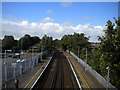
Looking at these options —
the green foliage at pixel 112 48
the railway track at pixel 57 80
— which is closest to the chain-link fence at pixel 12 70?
the railway track at pixel 57 80

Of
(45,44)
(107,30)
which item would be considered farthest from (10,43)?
(107,30)

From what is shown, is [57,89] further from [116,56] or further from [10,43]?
[10,43]

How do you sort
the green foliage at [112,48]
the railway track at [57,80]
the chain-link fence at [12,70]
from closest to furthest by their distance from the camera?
the green foliage at [112,48], the chain-link fence at [12,70], the railway track at [57,80]

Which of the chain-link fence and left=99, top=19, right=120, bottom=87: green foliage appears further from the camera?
the chain-link fence

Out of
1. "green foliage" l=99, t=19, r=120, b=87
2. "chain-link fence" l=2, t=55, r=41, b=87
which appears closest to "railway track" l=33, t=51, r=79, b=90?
"chain-link fence" l=2, t=55, r=41, b=87

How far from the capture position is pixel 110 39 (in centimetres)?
1497

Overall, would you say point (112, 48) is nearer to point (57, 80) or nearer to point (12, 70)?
point (57, 80)

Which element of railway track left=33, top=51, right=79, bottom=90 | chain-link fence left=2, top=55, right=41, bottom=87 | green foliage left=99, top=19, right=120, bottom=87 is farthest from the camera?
railway track left=33, top=51, right=79, bottom=90

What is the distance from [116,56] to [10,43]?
71865 mm

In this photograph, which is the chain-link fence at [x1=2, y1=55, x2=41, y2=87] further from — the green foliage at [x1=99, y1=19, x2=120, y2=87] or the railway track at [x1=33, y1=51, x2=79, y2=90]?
the green foliage at [x1=99, y1=19, x2=120, y2=87]

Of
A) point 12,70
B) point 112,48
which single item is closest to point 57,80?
point 12,70

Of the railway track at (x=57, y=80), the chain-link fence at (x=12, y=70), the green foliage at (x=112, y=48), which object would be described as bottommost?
the railway track at (x=57, y=80)

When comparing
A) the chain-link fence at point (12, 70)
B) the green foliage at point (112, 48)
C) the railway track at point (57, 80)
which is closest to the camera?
the green foliage at point (112, 48)

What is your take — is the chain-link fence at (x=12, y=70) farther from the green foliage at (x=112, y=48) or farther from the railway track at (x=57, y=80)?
the green foliage at (x=112, y=48)
